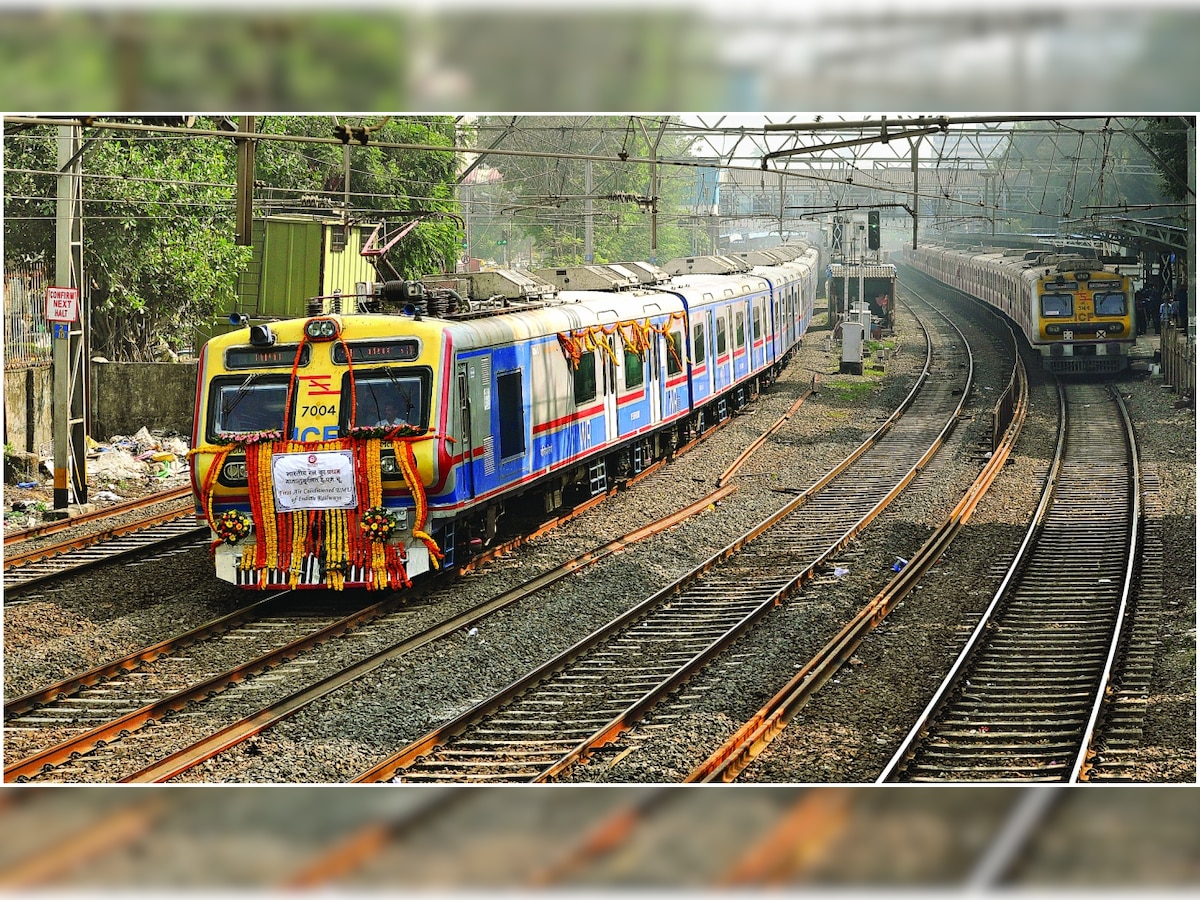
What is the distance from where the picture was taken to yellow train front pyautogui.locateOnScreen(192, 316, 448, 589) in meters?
11.6

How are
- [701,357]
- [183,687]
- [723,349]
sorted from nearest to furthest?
1. [183,687]
2. [701,357]
3. [723,349]

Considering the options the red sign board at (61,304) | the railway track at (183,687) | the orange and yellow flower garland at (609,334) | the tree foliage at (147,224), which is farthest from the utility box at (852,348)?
the railway track at (183,687)

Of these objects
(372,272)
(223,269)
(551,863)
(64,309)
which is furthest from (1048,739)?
(372,272)

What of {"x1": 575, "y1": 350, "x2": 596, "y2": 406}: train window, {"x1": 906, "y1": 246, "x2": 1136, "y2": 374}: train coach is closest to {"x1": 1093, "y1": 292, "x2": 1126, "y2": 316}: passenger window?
{"x1": 906, "y1": 246, "x2": 1136, "y2": 374}: train coach

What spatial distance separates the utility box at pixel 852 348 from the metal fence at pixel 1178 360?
20.7 ft

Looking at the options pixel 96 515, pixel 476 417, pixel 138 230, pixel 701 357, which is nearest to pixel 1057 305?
pixel 701 357

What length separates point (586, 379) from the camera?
624 inches

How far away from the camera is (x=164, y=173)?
22141mm

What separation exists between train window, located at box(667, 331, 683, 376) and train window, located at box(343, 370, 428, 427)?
26.9ft

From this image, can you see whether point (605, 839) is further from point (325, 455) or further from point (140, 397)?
point (140, 397)

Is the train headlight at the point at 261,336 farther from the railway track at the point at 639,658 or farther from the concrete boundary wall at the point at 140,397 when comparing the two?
the concrete boundary wall at the point at 140,397

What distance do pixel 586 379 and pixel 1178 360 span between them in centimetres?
1506
